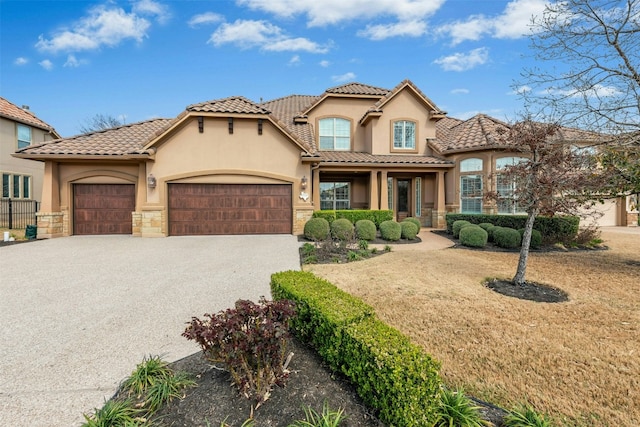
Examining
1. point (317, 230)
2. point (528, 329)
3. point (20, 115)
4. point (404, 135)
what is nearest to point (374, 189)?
point (404, 135)

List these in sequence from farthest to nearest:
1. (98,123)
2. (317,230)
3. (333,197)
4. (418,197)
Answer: (98,123) → (333,197) → (418,197) → (317,230)

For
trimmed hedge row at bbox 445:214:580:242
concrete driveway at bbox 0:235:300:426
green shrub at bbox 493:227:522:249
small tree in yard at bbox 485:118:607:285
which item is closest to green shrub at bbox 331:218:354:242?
concrete driveway at bbox 0:235:300:426

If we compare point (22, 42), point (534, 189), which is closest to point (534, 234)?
point (534, 189)

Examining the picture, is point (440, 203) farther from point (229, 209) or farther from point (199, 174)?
point (199, 174)

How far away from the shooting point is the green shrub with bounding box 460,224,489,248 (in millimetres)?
11352

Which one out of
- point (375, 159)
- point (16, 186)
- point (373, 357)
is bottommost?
point (373, 357)

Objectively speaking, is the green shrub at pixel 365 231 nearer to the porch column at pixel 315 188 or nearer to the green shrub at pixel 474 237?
the green shrub at pixel 474 237

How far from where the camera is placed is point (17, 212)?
18.2m

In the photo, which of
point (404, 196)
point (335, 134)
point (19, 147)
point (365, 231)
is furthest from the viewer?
point (19, 147)

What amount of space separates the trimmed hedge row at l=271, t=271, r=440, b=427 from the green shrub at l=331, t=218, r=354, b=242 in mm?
8183

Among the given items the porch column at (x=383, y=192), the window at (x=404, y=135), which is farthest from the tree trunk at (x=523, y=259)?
the window at (x=404, y=135)

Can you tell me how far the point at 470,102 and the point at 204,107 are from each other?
12961mm

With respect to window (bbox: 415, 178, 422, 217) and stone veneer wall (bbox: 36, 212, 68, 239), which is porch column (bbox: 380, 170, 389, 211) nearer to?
window (bbox: 415, 178, 422, 217)

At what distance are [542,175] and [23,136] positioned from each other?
92.0ft
